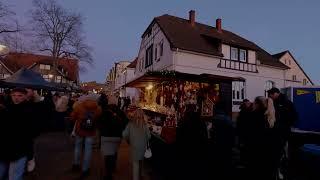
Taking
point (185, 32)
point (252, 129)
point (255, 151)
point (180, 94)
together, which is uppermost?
point (185, 32)

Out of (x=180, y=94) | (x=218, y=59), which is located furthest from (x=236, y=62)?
(x=180, y=94)

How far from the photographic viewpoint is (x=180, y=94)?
1014 centimetres

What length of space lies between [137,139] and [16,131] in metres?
2.49

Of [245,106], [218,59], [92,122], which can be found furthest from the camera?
[218,59]

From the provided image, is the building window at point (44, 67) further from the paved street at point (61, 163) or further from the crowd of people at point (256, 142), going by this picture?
the crowd of people at point (256, 142)

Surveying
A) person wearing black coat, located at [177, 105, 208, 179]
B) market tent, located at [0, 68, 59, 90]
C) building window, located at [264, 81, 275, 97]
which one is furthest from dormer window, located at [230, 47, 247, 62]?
person wearing black coat, located at [177, 105, 208, 179]

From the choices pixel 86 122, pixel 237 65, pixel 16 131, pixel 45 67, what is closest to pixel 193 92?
pixel 86 122

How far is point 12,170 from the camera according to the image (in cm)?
389

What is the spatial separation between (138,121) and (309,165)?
407cm

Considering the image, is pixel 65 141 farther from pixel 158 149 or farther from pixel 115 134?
pixel 115 134

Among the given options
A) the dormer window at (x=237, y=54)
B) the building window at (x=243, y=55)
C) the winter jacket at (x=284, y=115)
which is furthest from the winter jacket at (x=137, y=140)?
the building window at (x=243, y=55)

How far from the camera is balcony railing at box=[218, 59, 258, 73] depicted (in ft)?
82.1

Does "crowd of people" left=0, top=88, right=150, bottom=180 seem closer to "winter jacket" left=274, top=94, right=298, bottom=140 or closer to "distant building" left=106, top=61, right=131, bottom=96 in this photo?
"winter jacket" left=274, top=94, right=298, bottom=140

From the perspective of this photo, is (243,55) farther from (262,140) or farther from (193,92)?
(262,140)
